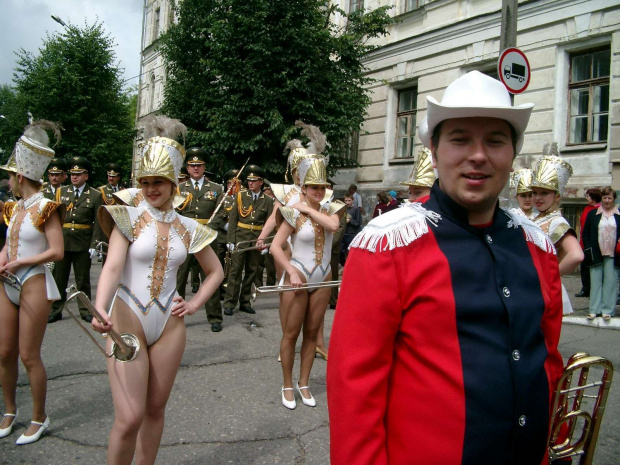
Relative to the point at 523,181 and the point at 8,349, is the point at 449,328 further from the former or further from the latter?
the point at 523,181

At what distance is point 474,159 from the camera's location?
1.69 m

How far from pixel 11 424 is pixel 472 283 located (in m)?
3.88

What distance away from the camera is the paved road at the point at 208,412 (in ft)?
12.6

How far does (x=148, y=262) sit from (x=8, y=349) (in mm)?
1672

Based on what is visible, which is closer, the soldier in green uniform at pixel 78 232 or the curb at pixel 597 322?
the soldier in green uniform at pixel 78 232

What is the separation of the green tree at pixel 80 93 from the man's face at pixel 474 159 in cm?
3058

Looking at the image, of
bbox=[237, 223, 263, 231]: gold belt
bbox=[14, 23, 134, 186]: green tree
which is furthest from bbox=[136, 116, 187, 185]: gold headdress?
bbox=[14, 23, 134, 186]: green tree

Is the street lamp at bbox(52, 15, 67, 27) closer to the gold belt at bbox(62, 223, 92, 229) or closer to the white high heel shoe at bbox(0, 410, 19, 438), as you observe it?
the gold belt at bbox(62, 223, 92, 229)

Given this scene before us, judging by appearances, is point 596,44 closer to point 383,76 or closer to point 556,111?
point 556,111

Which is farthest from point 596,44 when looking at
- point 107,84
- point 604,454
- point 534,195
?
point 107,84

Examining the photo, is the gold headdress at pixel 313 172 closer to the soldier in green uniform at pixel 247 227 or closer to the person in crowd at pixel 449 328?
the person in crowd at pixel 449 328

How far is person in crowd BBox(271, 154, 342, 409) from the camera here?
16.1 feet

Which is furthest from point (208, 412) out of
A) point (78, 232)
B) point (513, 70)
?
point (513, 70)

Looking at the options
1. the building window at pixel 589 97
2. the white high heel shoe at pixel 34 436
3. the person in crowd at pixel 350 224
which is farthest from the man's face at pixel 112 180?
the building window at pixel 589 97
